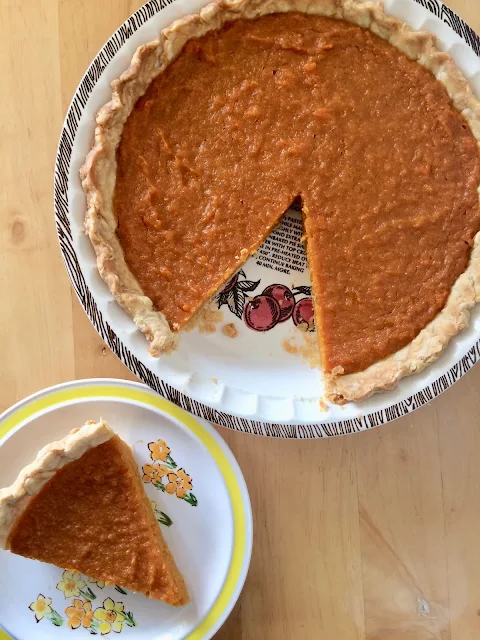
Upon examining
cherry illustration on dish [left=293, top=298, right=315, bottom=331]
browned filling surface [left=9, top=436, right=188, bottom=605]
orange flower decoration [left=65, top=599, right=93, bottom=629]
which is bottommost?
orange flower decoration [left=65, top=599, right=93, bottom=629]

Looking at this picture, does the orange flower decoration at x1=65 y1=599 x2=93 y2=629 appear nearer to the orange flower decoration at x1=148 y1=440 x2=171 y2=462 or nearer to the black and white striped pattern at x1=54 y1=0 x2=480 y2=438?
the orange flower decoration at x1=148 y1=440 x2=171 y2=462

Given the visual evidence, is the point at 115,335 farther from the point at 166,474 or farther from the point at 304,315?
the point at 304,315

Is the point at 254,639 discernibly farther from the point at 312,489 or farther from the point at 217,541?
the point at 312,489

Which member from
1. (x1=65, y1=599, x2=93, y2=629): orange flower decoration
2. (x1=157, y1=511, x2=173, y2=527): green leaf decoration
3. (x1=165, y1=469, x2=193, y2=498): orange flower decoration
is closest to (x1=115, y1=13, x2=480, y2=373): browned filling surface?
(x1=165, y1=469, x2=193, y2=498): orange flower decoration

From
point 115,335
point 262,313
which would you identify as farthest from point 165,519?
point 262,313

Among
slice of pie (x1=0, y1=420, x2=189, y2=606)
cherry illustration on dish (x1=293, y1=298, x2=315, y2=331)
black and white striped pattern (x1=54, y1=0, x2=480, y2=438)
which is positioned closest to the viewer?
black and white striped pattern (x1=54, y1=0, x2=480, y2=438)

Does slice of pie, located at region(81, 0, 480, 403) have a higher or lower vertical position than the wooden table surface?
higher

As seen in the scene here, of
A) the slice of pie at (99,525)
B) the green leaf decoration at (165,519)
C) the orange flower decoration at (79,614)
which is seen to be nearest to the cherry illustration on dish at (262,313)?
the slice of pie at (99,525)

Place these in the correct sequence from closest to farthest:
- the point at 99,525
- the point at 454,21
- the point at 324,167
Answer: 1. the point at 454,21
2. the point at 324,167
3. the point at 99,525
